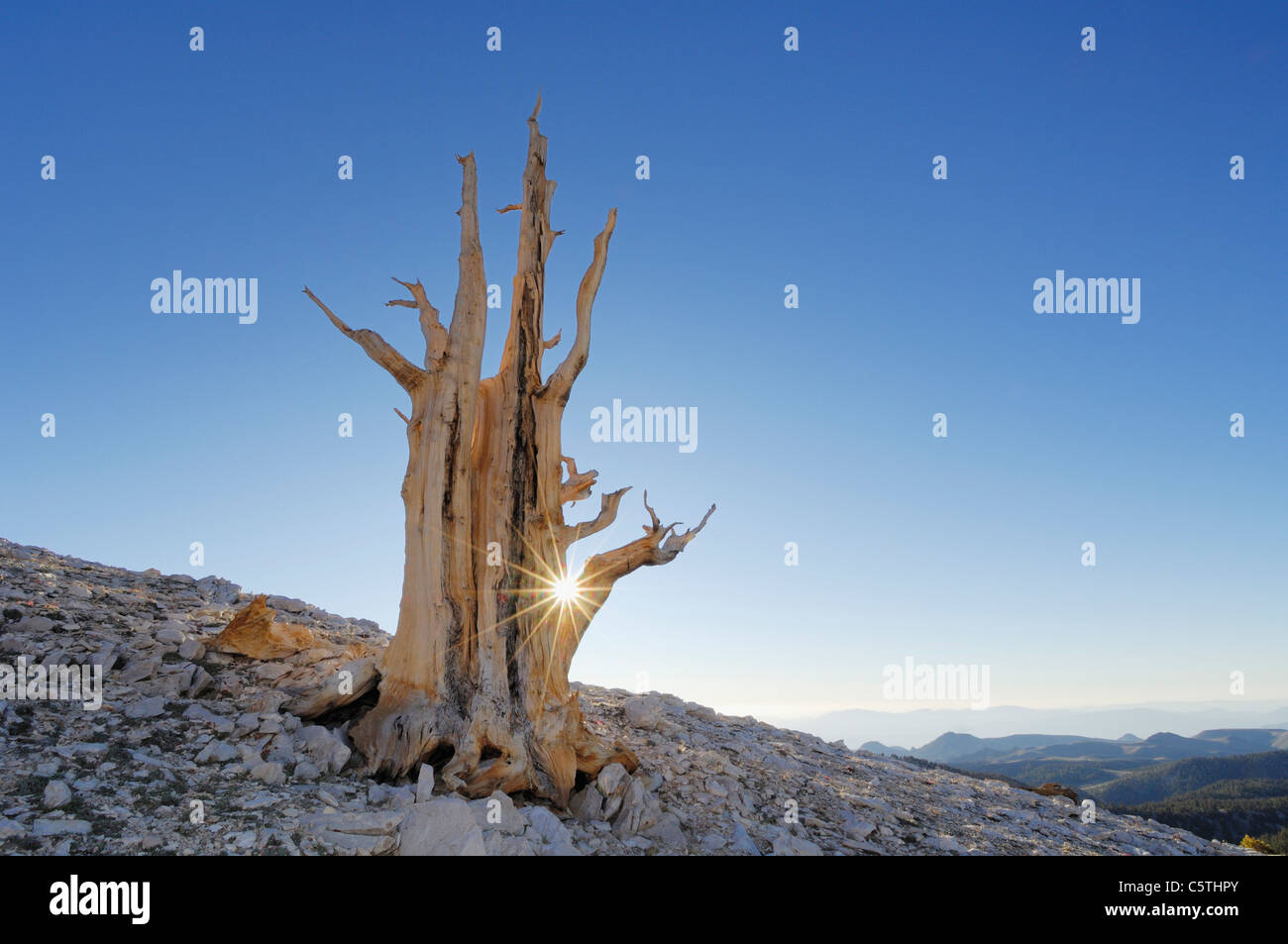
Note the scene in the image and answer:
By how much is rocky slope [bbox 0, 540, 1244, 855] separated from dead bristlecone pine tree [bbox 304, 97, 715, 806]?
525mm

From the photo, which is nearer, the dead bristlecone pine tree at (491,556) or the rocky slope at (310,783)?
the rocky slope at (310,783)

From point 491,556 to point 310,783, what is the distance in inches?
125

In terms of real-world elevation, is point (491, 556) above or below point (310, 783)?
above

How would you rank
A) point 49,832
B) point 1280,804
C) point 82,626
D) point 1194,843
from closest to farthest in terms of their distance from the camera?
point 49,832
point 82,626
point 1194,843
point 1280,804

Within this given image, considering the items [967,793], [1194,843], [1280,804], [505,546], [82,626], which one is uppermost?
[505,546]

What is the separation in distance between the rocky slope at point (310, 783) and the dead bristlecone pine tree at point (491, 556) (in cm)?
52

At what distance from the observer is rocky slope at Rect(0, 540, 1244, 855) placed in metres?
6.70

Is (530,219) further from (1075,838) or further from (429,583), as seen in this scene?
(1075,838)

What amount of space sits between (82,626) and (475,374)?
20.6 feet

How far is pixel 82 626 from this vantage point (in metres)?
10.3

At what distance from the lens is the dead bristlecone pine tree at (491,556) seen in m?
9.05

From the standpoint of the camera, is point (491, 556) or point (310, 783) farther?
point (491, 556)

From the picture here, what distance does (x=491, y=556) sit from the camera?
9.76 meters
